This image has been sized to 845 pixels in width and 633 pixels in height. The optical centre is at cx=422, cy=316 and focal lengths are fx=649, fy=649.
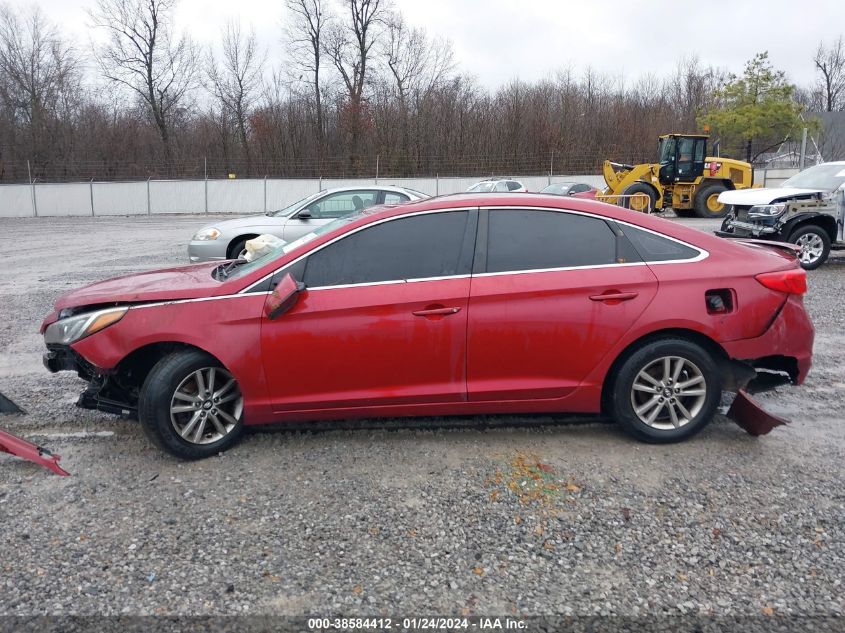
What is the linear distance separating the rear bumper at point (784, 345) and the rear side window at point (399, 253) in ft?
5.95

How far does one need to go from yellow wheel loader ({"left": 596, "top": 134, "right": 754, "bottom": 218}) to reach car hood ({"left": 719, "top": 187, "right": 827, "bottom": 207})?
1042 centimetres

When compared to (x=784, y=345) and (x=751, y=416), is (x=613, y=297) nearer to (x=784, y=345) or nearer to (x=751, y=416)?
(x=784, y=345)

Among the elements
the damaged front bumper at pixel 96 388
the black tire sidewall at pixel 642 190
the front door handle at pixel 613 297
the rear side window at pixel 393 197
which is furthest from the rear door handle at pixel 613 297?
the black tire sidewall at pixel 642 190

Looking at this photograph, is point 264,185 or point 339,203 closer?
point 339,203

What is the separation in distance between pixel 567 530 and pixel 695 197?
22280 mm

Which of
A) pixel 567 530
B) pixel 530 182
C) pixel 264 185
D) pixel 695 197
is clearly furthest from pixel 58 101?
pixel 567 530

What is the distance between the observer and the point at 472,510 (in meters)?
3.48

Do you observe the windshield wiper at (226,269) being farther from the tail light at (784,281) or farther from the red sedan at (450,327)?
the tail light at (784,281)

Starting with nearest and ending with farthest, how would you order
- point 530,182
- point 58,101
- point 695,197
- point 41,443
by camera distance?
point 41,443
point 695,197
point 530,182
point 58,101

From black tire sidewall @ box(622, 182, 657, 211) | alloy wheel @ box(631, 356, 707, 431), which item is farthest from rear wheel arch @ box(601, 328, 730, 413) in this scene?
black tire sidewall @ box(622, 182, 657, 211)

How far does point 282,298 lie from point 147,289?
3.18 ft

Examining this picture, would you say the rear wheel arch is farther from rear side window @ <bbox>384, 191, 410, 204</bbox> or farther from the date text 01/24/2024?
rear side window @ <bbox>384, 191, 410, 204</bbox>

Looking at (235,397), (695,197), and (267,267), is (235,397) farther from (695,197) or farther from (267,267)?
(695,197)

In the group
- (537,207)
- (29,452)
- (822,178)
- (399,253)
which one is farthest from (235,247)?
(822,178)
